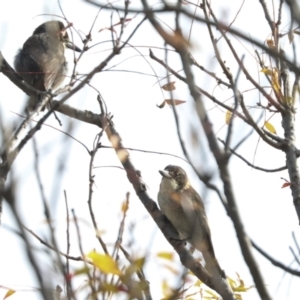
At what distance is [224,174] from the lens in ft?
7.64

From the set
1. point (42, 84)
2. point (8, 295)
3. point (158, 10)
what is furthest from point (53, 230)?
point (42, 84)

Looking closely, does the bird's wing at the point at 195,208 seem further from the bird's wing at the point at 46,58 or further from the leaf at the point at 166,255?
the leaf at the point at 166,255

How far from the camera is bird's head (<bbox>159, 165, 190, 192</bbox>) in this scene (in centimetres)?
698

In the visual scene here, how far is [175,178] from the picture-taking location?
7133mm

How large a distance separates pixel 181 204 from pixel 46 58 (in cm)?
337

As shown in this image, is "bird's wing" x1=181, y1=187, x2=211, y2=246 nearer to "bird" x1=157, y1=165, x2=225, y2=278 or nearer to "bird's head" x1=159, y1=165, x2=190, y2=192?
"bird" x1=157, y1=165, x2=225, y2=278

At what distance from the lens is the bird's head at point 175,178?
6984 millimetres

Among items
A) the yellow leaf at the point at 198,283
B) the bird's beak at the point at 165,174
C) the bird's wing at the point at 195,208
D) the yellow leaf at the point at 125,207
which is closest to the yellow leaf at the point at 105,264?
the yellow leaf at the point at 125,207

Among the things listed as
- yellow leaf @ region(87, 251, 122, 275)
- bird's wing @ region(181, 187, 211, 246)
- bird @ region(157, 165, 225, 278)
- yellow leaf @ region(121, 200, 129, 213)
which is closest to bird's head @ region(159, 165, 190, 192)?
bird @ region(157, 165, 225, 278)

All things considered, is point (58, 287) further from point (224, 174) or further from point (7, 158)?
point (224, 174)

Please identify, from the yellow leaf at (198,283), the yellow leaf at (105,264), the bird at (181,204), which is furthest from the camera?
the bird at (181,204)

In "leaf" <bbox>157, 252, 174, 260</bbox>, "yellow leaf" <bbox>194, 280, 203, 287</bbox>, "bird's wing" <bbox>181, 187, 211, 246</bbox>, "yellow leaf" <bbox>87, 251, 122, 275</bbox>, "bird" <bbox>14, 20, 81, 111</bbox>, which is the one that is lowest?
"yellow leaf" <bbox>87, 251, 122, 275</bbox>

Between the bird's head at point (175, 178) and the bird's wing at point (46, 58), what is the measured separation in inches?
65.1

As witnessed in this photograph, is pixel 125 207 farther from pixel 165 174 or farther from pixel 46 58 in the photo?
pixel 46 58
